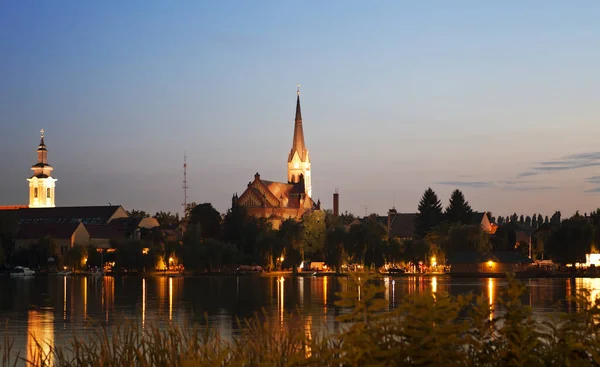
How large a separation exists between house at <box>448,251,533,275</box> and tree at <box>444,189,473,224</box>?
22426 millimetres

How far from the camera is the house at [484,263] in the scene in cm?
11975

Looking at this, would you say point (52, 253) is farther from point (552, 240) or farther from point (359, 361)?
point (359, 361)

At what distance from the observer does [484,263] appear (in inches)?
4737

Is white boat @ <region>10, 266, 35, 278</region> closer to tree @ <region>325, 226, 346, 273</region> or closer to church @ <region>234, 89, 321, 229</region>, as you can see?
tree @ <region>325, 226, 346, 273</region>

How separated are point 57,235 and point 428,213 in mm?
57877

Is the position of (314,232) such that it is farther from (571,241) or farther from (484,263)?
(571,241)

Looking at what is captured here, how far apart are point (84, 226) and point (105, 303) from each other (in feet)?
307

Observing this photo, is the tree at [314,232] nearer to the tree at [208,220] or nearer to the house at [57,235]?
the tree at [208,220]

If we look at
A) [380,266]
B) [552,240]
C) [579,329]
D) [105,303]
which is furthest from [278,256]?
[579,329]

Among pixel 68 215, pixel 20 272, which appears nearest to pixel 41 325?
pixel 20 272

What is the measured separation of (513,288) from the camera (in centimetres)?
1045

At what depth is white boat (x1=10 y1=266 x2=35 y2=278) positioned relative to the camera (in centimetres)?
12532

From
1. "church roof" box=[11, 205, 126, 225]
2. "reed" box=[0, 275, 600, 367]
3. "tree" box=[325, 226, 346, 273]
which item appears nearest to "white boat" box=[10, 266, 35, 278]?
"church roof" box=[11, 205, 126, 225]

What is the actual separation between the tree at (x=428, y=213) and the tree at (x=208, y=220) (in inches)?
1263
